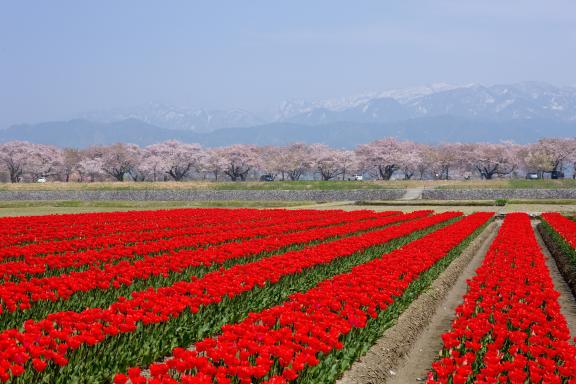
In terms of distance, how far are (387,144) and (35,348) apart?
128493 mm

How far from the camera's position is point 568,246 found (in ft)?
69.8

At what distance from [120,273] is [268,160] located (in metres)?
132

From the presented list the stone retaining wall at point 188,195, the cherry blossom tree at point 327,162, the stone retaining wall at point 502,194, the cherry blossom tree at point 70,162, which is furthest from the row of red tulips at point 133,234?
the cherry blossom tree at point 70,162

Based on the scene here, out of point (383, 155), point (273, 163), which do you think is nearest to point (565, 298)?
point (383, 155)

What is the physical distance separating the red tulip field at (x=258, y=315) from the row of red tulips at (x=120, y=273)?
53 millimetres

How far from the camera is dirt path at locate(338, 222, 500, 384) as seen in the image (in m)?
8.66

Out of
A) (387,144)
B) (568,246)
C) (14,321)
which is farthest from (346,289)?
(387,144)

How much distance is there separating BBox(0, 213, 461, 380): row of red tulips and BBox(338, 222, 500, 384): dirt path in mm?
2765

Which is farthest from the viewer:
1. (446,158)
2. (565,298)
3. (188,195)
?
(446,158)

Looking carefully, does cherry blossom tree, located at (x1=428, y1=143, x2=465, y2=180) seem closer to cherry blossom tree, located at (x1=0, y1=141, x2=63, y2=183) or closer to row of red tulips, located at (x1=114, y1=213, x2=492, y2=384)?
cherry blossom tree, located at (x1=0, y1=141, x2=63, y2=183)

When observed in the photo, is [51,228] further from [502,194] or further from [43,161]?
[43,161]

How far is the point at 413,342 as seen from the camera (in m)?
10.8

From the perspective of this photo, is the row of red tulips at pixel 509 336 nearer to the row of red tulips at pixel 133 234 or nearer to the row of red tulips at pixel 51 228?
the row of red tulips at pixel 133 234

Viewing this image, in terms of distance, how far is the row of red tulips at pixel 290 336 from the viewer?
6.30 metres
